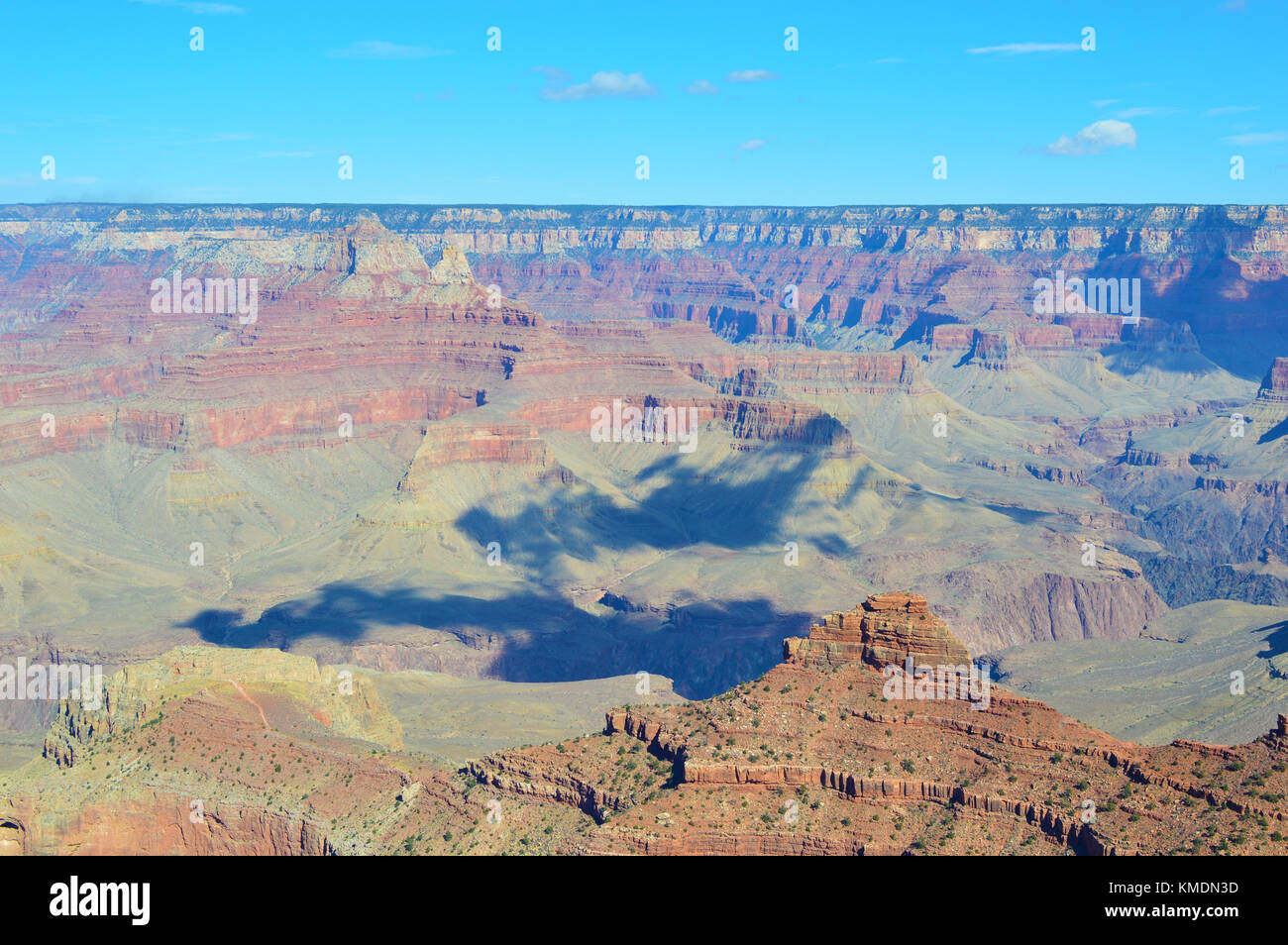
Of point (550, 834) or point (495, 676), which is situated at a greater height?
point (550, 834)

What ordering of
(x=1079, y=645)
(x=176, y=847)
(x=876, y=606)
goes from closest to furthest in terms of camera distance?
(x=876, y=606)
(x=176, y=847)
(x=1079, y=645)

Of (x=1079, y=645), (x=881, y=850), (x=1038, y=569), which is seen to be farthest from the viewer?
(x=1038, y=569)

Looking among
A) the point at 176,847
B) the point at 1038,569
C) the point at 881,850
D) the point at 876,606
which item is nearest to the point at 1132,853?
the point at 881,850

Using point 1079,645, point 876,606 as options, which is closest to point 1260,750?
point 876,606

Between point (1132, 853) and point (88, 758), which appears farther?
point (88, 758)

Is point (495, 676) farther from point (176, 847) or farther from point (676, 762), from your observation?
point (676, 762)

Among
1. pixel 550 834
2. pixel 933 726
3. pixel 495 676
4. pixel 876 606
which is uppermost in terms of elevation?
pixel 876 606

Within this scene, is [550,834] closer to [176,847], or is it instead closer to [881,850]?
[881,850]
